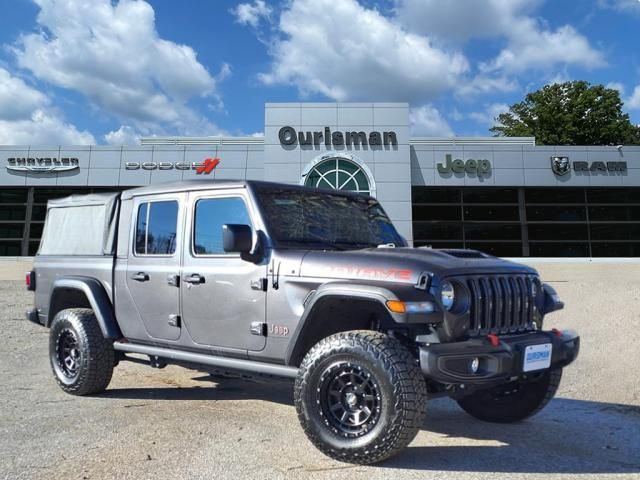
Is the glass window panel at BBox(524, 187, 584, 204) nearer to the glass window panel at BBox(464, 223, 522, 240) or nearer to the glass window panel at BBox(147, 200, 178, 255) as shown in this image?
the glass window panel at BBox(464, 223, 522, 240)

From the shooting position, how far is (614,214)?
98.4ft

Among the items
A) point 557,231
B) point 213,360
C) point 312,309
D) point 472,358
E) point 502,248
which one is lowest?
point 213,360

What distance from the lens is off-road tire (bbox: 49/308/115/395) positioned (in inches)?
212

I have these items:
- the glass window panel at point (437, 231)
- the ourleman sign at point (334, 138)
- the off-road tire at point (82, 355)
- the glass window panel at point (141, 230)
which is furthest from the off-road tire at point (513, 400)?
the glass window panel at point (437, 231)

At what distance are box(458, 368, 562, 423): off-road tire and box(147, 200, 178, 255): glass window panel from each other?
2958 mm

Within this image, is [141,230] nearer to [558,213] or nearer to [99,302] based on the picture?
[99,302]

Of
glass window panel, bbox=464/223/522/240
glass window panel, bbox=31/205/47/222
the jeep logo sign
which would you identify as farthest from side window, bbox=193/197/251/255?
glass window panel, bbox=31/205/47/222

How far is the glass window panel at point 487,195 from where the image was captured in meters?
29.6

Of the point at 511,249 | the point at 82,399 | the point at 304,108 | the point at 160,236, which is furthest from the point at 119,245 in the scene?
the point at 511,249

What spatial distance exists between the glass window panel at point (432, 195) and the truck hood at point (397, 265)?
2554cm

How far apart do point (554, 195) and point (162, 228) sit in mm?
28588

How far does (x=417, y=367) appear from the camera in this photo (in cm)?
345

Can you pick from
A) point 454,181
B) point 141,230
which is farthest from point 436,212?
point 141,230

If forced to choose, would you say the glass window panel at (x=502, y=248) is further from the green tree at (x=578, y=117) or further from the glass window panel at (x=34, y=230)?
the glass window panel at (x=34, y=230)
